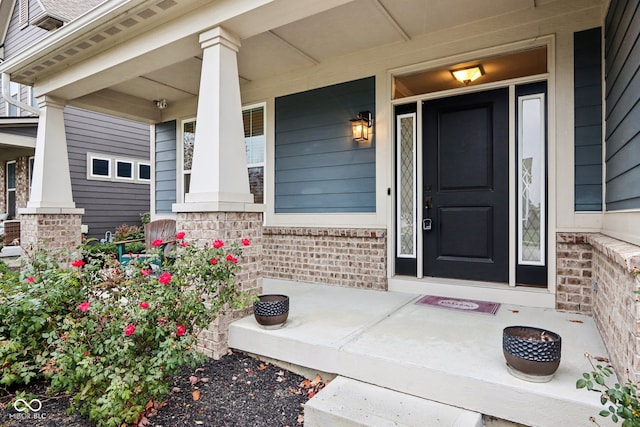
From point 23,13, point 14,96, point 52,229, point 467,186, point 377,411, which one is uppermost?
point 23,13

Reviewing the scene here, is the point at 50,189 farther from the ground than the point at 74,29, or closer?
closer

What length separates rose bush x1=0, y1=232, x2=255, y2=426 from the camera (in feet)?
6.42

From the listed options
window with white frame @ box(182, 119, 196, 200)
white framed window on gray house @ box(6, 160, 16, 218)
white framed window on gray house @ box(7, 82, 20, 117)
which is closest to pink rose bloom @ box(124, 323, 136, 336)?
window with white frame @ box(182, 119, 196, 200)

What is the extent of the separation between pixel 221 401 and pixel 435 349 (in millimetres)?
1421

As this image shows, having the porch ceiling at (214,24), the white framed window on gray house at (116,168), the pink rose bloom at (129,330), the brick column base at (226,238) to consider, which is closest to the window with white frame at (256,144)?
the porch ceiling at (214,24)

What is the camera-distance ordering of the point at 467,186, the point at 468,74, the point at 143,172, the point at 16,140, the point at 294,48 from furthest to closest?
1. the point at 143,172
2. the point at 16,140
3. the point at 294,48
4. the point at 468,74
5. the point at 467,186

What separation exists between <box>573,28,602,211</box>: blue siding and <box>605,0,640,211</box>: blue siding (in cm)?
15

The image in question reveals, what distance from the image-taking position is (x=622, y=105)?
7.66ft

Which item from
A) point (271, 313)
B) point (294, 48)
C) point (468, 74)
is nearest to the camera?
point (271, 313)

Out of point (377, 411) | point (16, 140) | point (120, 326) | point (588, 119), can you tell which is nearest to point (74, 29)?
point (120, 326)

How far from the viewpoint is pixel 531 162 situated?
11.1 ft

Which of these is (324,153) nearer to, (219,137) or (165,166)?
(219,137)

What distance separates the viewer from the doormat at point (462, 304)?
126 inches

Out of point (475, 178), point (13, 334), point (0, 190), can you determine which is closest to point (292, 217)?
point (475, 178)
